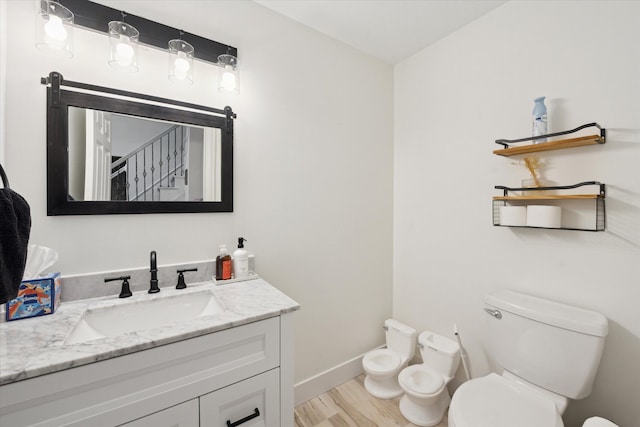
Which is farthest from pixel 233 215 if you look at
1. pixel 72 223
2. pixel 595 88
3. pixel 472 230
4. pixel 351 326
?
pixel 595 88

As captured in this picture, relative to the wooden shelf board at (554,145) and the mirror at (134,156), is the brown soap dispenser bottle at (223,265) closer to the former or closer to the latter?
the mirror at (134,156)

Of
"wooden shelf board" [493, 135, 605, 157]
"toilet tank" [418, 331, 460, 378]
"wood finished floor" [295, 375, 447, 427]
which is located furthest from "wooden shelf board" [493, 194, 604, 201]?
"wood finished floor" [295, 375, 447, 427]

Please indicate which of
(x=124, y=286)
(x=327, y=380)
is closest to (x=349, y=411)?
(x=327, y=380)

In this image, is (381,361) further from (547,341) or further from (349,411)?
(547,341)

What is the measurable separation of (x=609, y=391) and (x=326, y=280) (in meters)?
1.47

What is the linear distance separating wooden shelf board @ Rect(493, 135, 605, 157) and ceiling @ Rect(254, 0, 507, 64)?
0.87 meters

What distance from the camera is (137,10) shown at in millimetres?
1235

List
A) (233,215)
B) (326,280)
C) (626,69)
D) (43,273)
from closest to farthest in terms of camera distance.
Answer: (43,273), (626,69), (233,215), (326,280)

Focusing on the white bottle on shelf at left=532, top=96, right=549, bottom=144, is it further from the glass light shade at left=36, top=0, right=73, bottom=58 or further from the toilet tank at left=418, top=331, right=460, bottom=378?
the glass light shade at left=36, top=0, right=73, bottom=58

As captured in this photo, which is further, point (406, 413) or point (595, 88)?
point (406, 413)

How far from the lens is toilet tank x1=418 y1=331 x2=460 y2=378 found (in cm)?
167

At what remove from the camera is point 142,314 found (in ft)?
3.69

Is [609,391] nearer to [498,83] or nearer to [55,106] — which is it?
[498,83]

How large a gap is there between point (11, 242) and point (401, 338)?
2.05 meters
